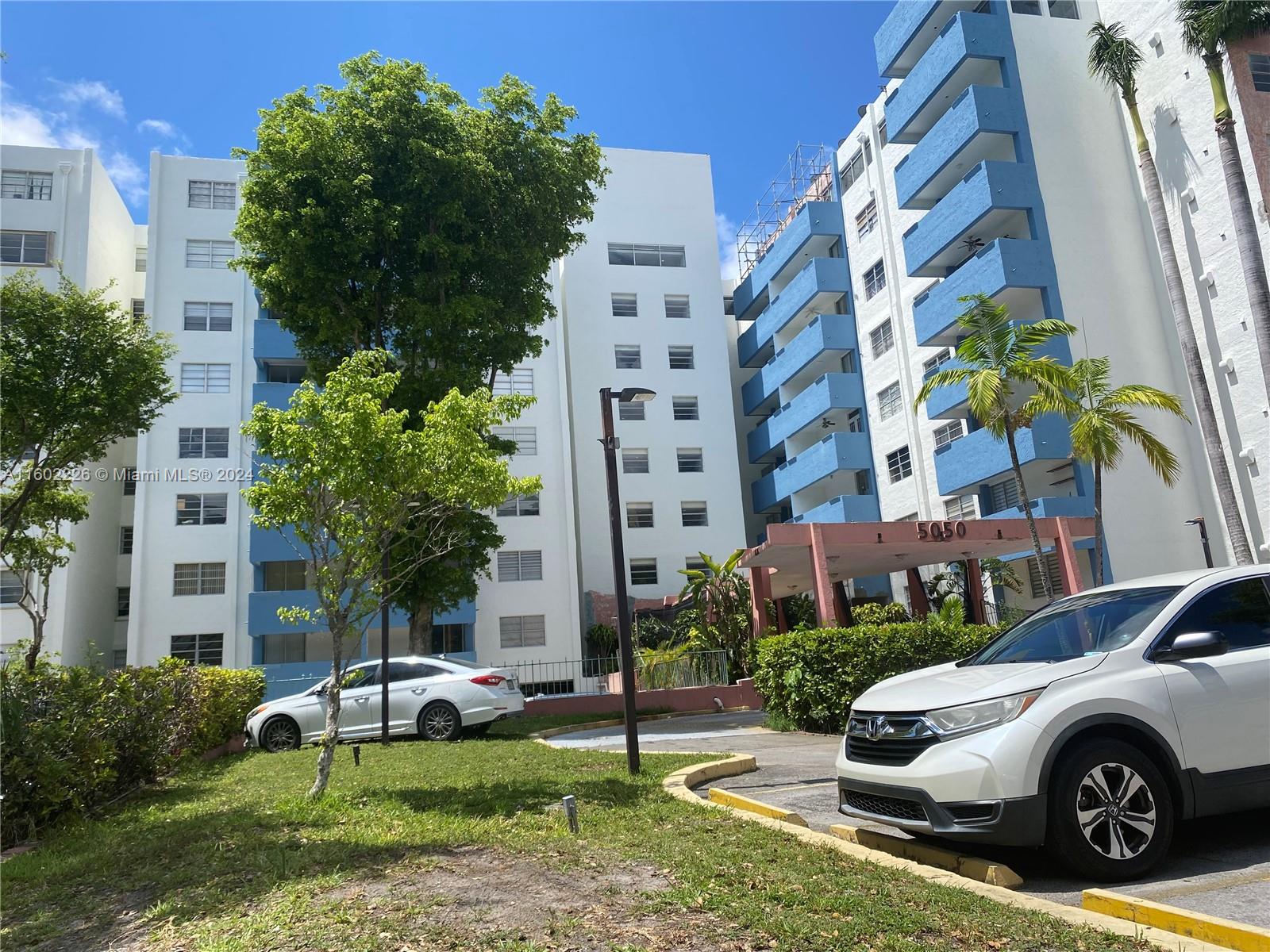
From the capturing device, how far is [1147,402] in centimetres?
1777

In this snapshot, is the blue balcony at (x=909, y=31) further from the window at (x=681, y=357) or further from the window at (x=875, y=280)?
the window at (x=681, y=357)

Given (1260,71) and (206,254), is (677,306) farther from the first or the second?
(1260,71)

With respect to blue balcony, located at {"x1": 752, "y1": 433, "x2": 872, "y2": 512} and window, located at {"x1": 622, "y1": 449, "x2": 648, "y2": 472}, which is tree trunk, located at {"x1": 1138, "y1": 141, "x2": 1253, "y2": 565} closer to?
blue balcony, located at {"x1": 752, "y1": 433, "x2": 872, "y2": 512}

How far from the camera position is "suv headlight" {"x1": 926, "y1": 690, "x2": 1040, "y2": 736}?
17.6ft

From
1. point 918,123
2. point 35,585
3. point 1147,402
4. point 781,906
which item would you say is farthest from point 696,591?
point 35,585

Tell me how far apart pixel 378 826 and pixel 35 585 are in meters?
31.7

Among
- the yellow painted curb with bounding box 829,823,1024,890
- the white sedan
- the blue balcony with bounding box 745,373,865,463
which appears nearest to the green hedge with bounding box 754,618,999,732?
the white sedan

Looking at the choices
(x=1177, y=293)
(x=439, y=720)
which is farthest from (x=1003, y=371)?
(x=439, y=720)

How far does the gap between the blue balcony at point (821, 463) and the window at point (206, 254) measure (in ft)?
79.5

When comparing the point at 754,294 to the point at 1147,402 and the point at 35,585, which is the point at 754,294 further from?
the point at 35,585

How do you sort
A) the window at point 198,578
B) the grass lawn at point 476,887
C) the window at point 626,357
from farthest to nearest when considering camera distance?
the window at point 626,357, the window at point 198,578, the grass lawn at point 476,887

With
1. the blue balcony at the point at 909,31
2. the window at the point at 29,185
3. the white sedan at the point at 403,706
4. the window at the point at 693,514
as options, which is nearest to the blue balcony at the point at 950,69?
the blue balcony at the point at 909,31

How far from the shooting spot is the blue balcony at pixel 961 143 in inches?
1064

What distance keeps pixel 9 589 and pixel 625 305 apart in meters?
26.4
